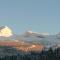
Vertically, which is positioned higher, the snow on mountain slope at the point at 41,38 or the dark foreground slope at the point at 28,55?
the snow on mountain slope at the point at 41,38

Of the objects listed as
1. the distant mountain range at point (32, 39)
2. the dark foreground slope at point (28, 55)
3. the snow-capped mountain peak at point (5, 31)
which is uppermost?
the snow-capped mountain peak at point (5, 31)

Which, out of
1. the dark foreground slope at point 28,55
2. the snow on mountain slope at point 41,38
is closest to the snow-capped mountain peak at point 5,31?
the snow on mountain slope at point 41,38

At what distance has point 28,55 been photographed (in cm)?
4069

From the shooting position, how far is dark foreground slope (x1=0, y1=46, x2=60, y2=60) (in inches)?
1512

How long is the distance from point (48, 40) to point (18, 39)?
17.6 ft

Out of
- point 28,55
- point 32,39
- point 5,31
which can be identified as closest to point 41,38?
point 32,39

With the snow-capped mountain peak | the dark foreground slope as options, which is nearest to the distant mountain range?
the snow-capped mountain peak

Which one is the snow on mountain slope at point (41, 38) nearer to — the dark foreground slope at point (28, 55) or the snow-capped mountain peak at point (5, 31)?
the dark foreground slope at point (28, 55)

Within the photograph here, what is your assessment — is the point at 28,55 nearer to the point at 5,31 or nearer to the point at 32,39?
the point at 32,39

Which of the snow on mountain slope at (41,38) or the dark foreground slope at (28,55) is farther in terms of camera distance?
the snow on mountain slope at (41,38)

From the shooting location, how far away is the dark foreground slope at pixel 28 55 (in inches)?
1512

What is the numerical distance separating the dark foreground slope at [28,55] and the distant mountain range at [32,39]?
292 centimetres

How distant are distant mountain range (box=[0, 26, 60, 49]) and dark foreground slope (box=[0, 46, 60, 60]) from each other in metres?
2.92

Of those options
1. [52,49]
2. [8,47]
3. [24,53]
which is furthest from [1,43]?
[52,49]
